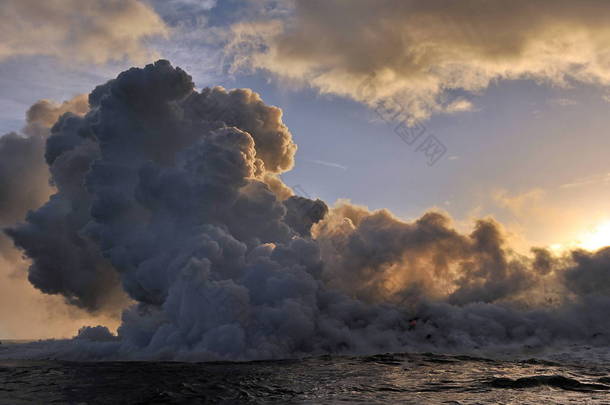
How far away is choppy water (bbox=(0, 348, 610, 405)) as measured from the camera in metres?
48.6

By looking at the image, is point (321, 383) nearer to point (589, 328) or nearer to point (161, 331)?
point (161, 331)

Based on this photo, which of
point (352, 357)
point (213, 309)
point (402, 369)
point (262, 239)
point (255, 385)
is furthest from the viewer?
point (262, 239)

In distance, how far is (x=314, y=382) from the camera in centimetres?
5941

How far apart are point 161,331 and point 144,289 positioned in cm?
1684

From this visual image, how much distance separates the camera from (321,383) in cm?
5853

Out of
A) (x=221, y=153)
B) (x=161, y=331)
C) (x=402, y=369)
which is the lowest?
(x=402, y=369)

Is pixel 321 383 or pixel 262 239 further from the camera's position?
pixel 262 239

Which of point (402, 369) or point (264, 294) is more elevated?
point (264, 294)

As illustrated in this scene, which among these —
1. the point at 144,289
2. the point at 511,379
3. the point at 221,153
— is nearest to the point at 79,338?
the point at 144,289

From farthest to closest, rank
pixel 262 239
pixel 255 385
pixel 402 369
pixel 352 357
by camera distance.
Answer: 1. pixel 262 239
2. pixel 352 357
3. pixel 402 369
4. pixel 255 385

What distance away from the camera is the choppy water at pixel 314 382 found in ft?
160

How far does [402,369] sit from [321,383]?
20974 mm

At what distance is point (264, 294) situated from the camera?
9681cm

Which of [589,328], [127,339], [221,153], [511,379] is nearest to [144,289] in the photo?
[127,339]
